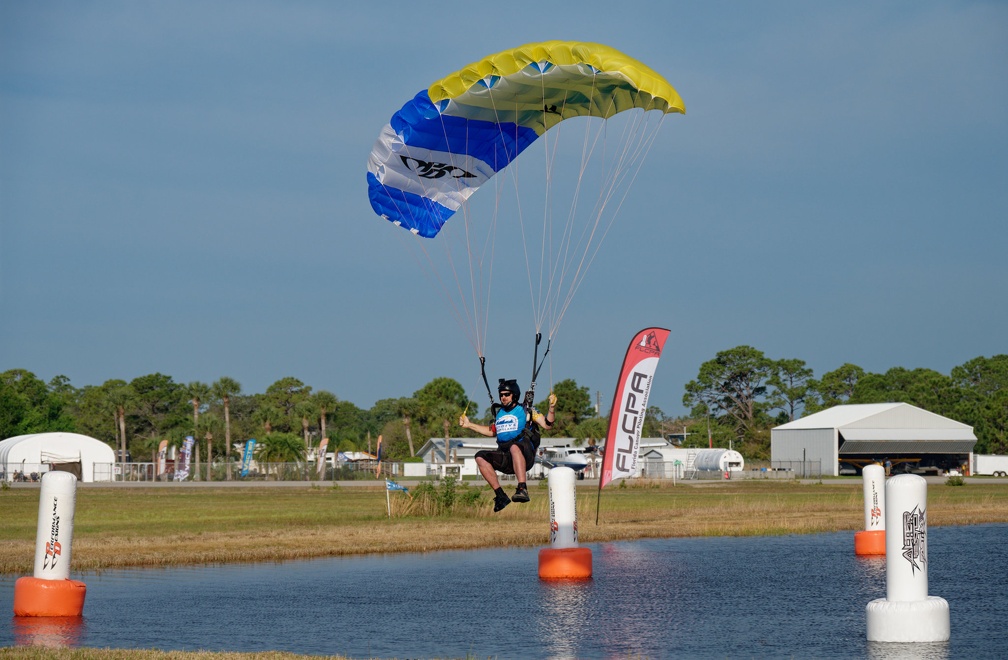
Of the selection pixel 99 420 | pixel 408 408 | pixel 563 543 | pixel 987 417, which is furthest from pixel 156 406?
pixel 563 543

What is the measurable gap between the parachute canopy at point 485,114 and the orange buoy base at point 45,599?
30.6 ft

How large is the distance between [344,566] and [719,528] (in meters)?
10.6

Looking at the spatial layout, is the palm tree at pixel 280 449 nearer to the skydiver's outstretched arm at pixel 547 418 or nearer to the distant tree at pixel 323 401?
the distant tree at pixel 323 401

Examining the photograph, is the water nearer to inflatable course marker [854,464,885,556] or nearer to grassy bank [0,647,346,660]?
inflatable course marker [854,464,885,556]

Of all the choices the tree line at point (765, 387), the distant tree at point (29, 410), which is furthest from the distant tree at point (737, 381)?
the distant tree at point (29, 410)

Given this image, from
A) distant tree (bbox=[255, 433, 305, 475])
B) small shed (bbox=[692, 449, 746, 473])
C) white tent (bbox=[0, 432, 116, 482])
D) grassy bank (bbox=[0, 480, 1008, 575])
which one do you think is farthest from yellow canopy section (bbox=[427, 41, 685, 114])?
distant tree (bbox=[255, 433, 305, 475])

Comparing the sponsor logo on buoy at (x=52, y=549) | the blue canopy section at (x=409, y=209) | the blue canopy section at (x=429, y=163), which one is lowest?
the sponsor logo on buoy at (x=52, y=549)

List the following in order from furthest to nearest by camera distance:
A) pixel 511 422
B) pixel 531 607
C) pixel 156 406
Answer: pixel 156 406, pixel 511 422, pixel 531 607

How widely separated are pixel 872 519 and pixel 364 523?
13279 mm

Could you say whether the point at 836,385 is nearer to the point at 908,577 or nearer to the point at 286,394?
the point at 286,394

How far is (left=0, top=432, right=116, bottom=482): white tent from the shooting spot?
74000mm

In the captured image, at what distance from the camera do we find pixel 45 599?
1441cm

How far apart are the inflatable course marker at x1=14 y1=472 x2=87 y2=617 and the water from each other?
1.06 feet

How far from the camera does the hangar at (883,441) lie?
262 ft
